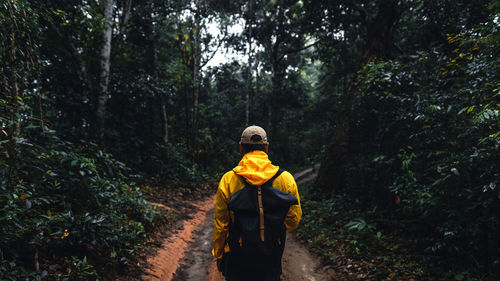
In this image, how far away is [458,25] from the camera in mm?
7727

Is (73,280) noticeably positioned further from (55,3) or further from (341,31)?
(341,31)

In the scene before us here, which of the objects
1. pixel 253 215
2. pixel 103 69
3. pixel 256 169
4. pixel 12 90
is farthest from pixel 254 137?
A: pixel 103 69

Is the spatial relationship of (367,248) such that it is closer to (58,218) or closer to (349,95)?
(349,95)

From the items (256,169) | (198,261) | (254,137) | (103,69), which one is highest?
(103,69)

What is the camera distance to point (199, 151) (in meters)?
15.2

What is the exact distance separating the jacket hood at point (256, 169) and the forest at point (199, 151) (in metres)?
2.57

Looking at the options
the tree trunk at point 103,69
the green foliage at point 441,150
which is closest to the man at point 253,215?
the green foliage at point 441,150

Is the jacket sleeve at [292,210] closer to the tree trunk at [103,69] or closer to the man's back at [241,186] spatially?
the man's back at [241,186]

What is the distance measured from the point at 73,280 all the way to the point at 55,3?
24.7 feet

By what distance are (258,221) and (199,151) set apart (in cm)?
1339

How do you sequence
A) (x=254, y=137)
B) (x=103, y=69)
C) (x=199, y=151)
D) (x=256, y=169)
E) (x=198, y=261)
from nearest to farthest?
(x=256, y=169) → (x=254, y=137) → (x=198, y=261) → (x=103, y=69) → (x=199, y=151)

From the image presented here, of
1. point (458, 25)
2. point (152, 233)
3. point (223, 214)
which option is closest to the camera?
point (223, 214)

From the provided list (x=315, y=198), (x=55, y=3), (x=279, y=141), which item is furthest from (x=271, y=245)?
(x=279, y=141)

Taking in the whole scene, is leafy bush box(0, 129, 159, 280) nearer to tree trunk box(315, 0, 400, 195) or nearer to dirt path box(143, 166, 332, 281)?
dirt path box(143, 166, 332, 281)
